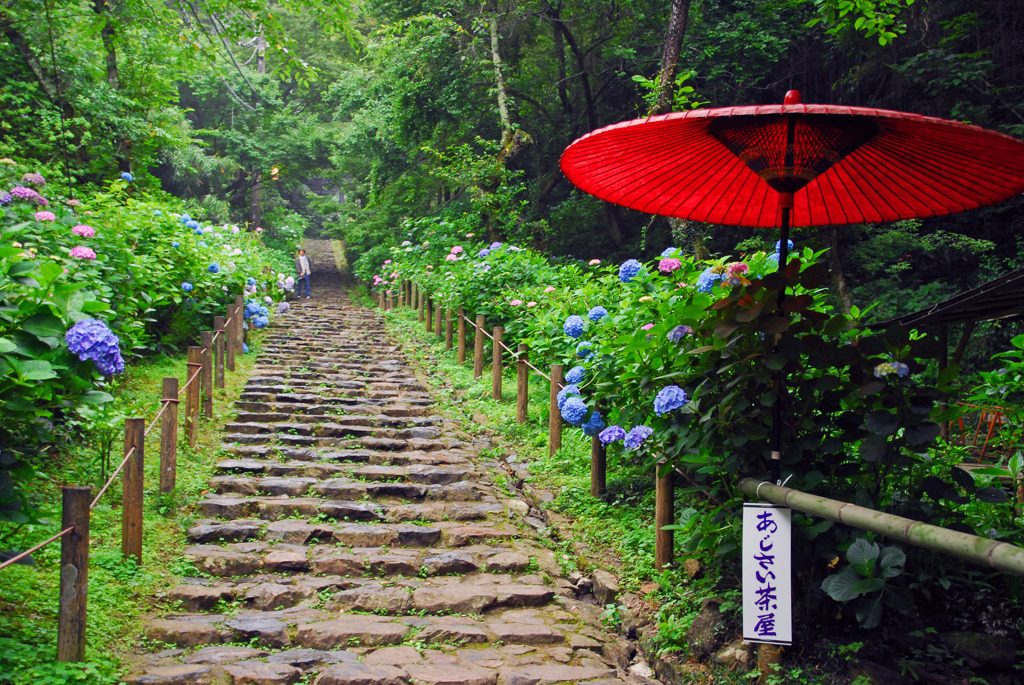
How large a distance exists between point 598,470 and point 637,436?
63.7 inches

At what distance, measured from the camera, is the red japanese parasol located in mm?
2916

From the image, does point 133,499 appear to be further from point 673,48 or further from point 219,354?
point 673,48

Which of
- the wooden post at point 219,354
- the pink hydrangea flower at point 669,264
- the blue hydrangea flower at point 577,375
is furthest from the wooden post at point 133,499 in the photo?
the wooden post at point 219,354

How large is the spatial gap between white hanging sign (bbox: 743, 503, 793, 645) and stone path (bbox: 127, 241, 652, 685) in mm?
1013

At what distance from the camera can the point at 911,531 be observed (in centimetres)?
236


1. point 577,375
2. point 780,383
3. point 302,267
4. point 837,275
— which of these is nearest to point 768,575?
point 780,383

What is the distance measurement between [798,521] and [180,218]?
Result: 32.6 feet

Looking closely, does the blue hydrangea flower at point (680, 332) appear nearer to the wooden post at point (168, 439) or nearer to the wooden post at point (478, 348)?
the wooden post at point (168, 439)

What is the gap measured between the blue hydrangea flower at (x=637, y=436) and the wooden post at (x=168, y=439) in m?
3.53

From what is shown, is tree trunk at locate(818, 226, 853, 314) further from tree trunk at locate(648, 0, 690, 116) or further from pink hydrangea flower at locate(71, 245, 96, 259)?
pink hydrangea flower at locate(71, 245, 96, 259)

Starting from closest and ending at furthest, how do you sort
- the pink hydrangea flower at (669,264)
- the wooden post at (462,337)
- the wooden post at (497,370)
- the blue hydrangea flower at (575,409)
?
the pink hydrangea flower at (669,264) → the blue hydrangea flower at (575,409) → the wooden post at (497,370) → the wooden post at (462,337)

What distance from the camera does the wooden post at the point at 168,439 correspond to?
5711 mm

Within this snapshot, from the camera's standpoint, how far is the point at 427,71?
55.9ft

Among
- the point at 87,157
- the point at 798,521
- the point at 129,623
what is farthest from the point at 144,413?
the point at 87,157
